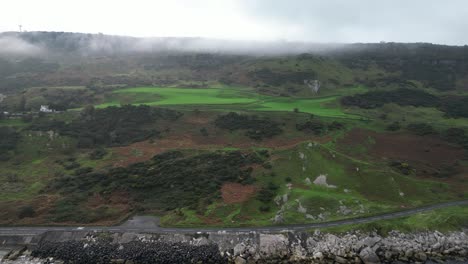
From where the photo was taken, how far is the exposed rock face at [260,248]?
45.8 m

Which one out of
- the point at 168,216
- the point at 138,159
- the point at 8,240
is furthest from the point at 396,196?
A: the point at 8,240

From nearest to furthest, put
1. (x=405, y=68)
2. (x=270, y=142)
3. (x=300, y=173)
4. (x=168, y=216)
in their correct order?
(x=168, y=216) < (x=300, y=173) < (x=270, y=142) < (x=405, y=68)

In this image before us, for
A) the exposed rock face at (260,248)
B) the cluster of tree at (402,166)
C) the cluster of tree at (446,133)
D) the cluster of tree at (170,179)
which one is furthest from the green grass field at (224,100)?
the exposed rock face at (260,248)

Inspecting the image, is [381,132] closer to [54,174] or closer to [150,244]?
[150,244]

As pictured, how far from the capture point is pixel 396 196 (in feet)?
200

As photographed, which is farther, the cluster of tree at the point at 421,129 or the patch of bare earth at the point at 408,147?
the cluster of tree at the point at 421,129

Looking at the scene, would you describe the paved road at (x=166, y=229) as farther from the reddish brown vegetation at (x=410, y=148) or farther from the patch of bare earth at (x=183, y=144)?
the patch of bare earth at (x=183, y=144)

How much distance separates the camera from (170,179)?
231ft

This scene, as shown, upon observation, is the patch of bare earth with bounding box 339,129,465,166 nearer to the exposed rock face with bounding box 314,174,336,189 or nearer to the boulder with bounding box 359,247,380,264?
the exposed rock face with bounding box 314,174,336,189

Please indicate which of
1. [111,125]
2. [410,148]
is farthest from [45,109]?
[410,148]

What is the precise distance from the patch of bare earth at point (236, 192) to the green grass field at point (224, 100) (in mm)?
54555

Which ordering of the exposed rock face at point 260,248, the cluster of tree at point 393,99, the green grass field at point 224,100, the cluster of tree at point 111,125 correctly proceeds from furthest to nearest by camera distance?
1. the cluster of tree at point 393,99
2. the green grass field at point 224,100
3. the cluster of tree at point 111,125
4. the exposed rock face at point 260,248

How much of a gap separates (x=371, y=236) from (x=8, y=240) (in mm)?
56678

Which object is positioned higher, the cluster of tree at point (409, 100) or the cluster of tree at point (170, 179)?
the cluster of tree at point (409, 100)
